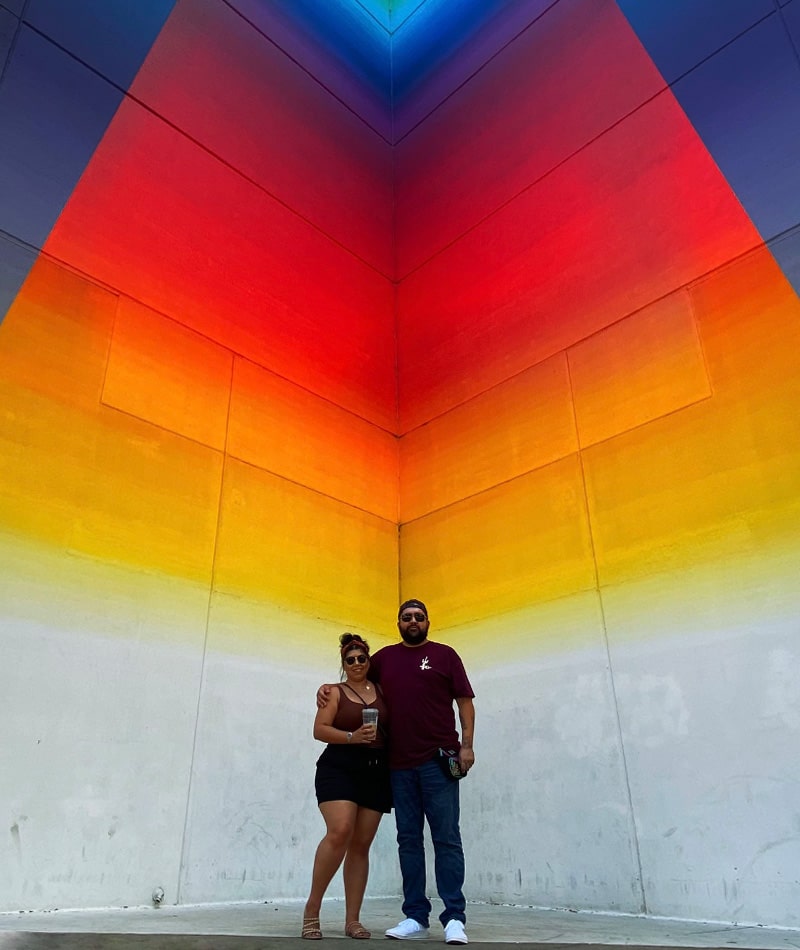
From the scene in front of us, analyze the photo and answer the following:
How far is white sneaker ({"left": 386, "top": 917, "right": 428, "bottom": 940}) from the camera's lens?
2496mm

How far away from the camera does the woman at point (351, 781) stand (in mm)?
2521

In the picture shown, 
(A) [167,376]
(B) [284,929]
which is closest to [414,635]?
(B) [284,929]

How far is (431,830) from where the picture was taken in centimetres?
252

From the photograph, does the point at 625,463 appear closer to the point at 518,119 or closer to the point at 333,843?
the point at 333,843

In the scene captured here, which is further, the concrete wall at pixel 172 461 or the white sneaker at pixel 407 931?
the concrete wall at pixel 172 461

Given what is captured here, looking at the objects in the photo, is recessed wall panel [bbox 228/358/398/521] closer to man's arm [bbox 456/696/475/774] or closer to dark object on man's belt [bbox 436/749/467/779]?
man's arm [bbox 456/696/475/774]

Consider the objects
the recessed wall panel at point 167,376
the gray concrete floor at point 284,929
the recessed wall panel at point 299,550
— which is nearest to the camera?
the gray concrete floor at point 284,929

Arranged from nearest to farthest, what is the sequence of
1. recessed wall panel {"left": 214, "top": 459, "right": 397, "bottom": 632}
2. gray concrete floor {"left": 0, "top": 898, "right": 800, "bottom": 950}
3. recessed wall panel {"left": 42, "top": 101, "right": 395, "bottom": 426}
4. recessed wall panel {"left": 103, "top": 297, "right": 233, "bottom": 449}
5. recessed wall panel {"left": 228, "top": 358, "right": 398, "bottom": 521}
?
gray concrete floor {"left": 0, "top": 898, "right": 800, "bottom": 950}
recessed wall panel {"left": 103, "top": 297, "right": 233, "bottom": 449}
recessed wall panel {"left": 214, "top": 459, "right": 397, "bottom": 632}
recessed wall panel {"left": 42, "top": 101, "right": 395, "bottom": 426}
recessed wall panel {"left": 228, "top": 358, "right": 398, "bottom": 521}

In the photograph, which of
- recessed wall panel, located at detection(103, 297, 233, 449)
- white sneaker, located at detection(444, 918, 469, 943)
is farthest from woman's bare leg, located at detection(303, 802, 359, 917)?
recessed wall panel, located at detection(103, 297, 233, 449)

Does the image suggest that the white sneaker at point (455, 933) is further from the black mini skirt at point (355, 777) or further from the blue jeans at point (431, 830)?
the black mini skirt at point (355, 777)

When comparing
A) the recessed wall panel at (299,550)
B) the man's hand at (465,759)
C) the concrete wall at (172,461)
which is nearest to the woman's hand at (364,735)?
the man's hand at (465,759)

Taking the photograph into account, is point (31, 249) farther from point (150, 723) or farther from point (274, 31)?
point (274, 31)

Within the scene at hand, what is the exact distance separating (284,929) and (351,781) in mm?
711

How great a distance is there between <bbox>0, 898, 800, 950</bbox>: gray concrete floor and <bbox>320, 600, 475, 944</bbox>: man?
5.7 inches
